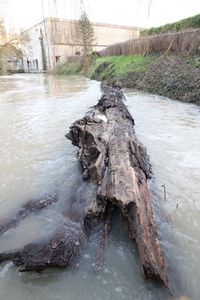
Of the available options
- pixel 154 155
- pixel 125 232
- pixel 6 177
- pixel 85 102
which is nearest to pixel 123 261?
pixel 125 232

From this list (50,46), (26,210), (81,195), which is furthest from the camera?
(50,46)

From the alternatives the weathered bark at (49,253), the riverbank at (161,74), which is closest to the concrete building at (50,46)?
the riverbank at (161,74)

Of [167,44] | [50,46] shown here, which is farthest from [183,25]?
[50,46]

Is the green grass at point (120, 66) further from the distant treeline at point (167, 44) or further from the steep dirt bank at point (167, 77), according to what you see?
the distant treeline at point (167, 44)

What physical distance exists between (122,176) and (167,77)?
28.8ft

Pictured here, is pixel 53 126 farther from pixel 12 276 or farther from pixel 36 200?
pixel 12 276

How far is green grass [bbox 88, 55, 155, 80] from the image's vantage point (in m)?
14.2

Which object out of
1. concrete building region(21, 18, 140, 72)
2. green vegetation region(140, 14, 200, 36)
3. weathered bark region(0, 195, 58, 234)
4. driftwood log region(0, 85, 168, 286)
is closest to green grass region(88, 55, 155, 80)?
green vegetation region(140, 14, 200, 36)

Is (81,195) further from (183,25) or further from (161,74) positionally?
(183,25)

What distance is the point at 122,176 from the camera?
2.79 metres

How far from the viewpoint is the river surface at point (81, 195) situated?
2.04 meters

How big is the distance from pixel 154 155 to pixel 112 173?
6.13ft

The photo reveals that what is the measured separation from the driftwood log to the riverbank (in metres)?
5.81

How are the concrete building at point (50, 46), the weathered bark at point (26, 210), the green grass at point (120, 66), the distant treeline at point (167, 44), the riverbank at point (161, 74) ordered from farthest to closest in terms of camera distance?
the concrete building at point (50, 46), the green grass at point (120, 66), the distant treeline at point (167, 44), the riverbank at point (161, 74), the weathered bark at point (26, 210)
